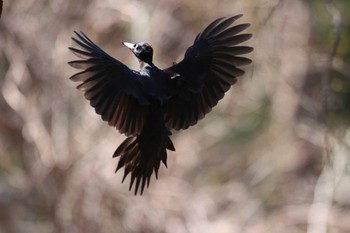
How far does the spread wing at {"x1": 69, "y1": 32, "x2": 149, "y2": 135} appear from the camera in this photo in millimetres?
3256

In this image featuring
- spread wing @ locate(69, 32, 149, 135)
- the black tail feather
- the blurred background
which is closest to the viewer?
spread wing @ locate(69, 32, 149, 135)

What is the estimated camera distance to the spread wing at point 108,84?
3256mm

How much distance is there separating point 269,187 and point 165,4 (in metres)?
2.04

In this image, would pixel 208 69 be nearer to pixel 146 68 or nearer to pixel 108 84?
pixel 146 68

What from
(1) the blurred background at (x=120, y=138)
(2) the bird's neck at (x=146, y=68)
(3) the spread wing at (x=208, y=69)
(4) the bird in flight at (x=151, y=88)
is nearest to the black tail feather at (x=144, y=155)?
(4) the bird in flight at (x=151, y=88)

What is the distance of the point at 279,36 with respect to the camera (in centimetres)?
753

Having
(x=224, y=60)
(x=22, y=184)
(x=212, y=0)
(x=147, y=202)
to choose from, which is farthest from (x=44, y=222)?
(x=224, y=60)

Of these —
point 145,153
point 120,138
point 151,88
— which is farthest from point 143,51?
point 120,138

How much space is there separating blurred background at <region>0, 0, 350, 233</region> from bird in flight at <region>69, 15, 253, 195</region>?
8.31 feet

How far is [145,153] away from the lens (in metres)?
3.47

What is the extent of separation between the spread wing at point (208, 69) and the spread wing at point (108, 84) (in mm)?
204

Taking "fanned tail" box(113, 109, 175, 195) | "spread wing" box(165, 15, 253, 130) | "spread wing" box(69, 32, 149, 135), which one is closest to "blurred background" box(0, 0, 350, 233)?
"spread wing" box(165, 15, 253, 130)

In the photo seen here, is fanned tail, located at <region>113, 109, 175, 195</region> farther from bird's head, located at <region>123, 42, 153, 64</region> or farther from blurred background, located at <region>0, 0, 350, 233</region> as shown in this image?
blurred background, located at <region>0, 0, 350, 233</region>

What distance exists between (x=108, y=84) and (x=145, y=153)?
0.32 m
